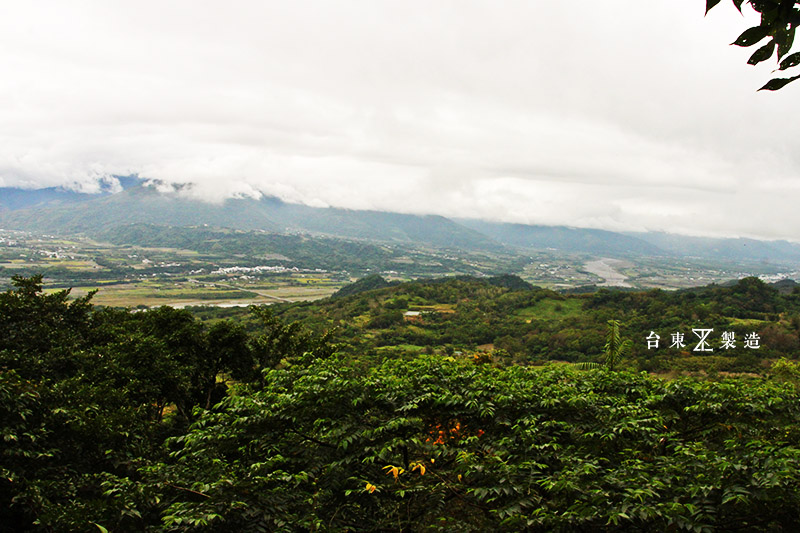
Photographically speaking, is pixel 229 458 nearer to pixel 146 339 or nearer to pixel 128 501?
pixel 128 501

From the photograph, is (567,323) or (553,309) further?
(553,309)

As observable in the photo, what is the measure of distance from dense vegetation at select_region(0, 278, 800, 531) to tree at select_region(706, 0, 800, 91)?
3.35 metres

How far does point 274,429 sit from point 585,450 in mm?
4371

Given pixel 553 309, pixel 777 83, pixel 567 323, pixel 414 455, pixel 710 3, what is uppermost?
pixel 710 3

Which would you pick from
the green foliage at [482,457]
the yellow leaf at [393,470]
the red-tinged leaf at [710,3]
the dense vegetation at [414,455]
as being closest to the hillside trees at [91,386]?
the dense vegetation at [414,455]

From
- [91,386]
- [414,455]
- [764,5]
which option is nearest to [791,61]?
[764,5]

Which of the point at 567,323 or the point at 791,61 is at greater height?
the point at 791,61

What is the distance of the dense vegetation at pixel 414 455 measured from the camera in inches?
152

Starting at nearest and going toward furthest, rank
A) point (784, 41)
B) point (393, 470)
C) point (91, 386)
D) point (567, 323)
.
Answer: point (784, 41)
point (393, 470)
point (91, 386)
point (567, 323)

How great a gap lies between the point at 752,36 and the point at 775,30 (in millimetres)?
80

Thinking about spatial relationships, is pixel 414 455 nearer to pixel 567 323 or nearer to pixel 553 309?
pixel 567 323

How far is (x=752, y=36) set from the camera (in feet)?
5.72

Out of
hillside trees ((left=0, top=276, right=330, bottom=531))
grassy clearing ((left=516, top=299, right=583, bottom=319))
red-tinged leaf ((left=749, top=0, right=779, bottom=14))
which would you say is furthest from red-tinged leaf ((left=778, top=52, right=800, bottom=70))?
grassy clearing ((left=516, top=299, right=583, bottom=319))

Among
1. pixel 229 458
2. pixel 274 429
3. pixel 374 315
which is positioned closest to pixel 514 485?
pixel 274 429
